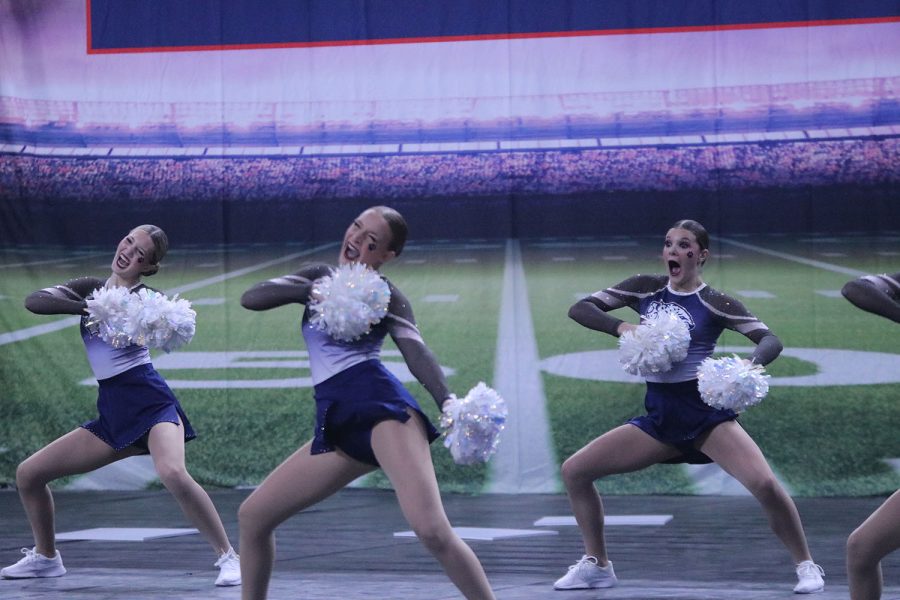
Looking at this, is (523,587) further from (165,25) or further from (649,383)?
(165,25)

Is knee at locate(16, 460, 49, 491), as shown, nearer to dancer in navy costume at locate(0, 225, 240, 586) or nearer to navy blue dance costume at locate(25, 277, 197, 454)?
dancer in navy costume at locate(0, 225, 240, 586)

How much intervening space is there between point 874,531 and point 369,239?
1510mm

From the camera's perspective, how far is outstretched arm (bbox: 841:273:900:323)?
3316 mm

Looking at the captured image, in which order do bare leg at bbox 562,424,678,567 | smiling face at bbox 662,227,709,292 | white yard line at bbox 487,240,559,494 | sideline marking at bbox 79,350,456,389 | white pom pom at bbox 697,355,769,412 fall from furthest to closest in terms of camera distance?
sideline marking at bbox 79,350,456,389 → white yard line at bbox 487,240,559,494 → smiling face at bbox 662,227,709,292 → bare leg at bbox 562,424,678,567 → white pom pom at bbox 697,355,769,412

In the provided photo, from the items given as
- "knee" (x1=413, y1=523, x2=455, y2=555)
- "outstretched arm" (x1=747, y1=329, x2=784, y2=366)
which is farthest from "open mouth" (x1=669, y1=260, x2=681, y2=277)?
"knee" (x1=413, y1=523, x2=455, y2=555)

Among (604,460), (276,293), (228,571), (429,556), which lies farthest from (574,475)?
(276,293)

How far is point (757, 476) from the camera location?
4.32m

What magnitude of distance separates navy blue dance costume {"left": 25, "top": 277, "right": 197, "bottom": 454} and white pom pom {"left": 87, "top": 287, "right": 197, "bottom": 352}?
0.34ft

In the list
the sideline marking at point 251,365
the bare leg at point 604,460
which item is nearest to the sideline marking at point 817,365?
the sideline marking at point 251,365

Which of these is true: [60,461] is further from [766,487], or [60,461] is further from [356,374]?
[766,487]

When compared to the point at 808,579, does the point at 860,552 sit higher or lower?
higher

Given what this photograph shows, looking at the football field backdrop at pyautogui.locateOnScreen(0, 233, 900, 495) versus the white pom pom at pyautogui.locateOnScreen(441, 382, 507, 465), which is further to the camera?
the football field backdrop at pyautogui.locateOnScreen(0, 233, 900, 495)

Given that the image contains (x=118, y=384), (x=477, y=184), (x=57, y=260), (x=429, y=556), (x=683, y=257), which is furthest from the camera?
(x=57, y=260)

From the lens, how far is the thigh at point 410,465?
3.15m
